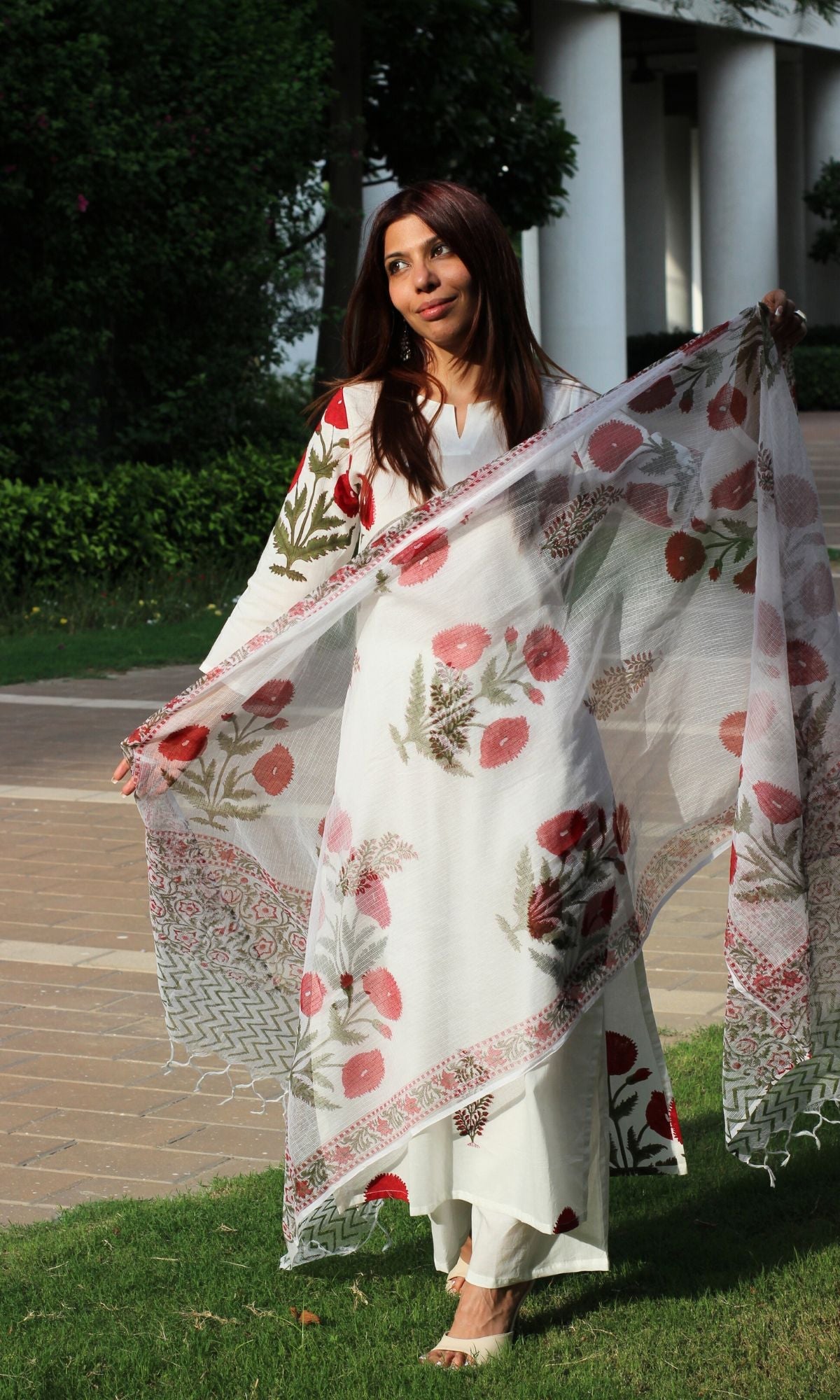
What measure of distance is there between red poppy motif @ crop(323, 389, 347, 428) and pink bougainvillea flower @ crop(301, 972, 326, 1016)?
0.94m

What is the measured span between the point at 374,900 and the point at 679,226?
4546cm

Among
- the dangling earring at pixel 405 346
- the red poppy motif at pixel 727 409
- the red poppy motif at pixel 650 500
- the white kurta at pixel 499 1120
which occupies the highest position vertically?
the dangling earring at pixel 405 346

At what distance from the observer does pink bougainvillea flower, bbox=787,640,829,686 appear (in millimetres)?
3223

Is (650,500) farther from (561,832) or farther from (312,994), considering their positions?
(312,994)

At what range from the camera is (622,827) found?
10.4ft

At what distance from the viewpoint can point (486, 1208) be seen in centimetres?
298

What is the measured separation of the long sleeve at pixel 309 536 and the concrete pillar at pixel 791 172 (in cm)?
3418

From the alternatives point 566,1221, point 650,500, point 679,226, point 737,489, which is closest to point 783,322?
point 737,489

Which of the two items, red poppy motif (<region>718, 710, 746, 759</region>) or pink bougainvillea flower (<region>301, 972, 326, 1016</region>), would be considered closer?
pink bougainvillea flower (<region>301, 972, 326, 1016</region>)

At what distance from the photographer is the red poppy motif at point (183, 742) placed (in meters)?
3.24

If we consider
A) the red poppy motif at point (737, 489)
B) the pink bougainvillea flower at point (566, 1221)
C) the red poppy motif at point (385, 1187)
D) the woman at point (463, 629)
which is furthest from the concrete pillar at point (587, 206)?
the pink bougainvillea flower at point (566, 1221)

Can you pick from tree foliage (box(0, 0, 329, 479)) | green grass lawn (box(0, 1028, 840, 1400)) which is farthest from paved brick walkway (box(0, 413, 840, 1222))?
tree foliage (box(0, 0, 329, 479))

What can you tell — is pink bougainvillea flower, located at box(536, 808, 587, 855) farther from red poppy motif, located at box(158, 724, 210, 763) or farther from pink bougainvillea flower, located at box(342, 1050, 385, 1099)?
red poppy motif, located at box(158, 724, 210, 763)

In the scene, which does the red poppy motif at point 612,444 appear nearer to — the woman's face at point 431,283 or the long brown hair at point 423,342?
the long brown hair at point 423,342
